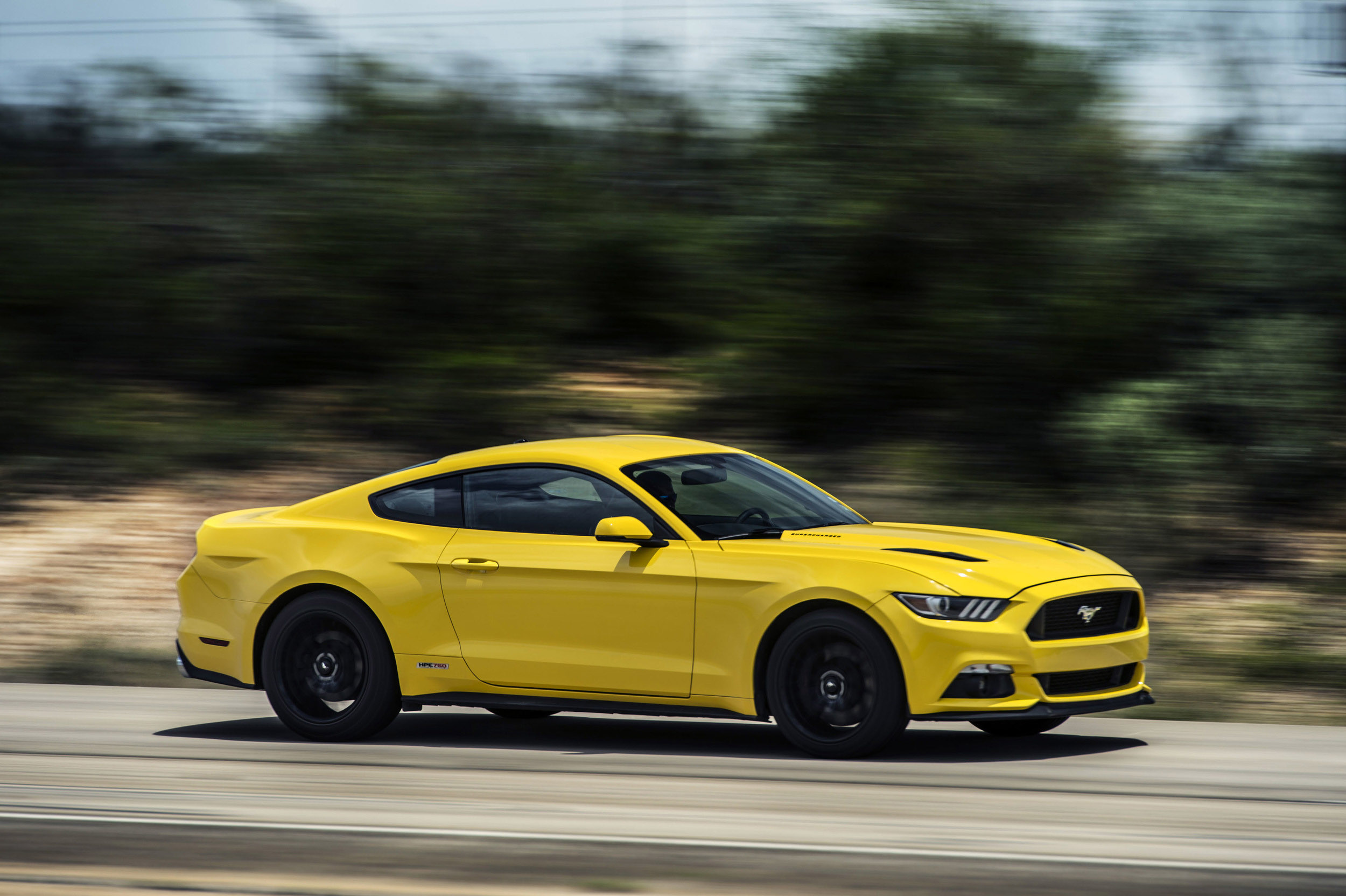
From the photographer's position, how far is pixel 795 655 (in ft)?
23.0

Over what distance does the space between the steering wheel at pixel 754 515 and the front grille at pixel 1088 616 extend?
1.43m

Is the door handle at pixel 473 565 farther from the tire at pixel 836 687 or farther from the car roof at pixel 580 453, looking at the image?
the tire at pixel 836 687

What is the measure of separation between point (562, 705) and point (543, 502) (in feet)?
3.18

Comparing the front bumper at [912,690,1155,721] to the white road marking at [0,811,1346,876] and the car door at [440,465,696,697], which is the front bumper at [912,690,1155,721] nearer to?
the car door at [440,465,696,697]

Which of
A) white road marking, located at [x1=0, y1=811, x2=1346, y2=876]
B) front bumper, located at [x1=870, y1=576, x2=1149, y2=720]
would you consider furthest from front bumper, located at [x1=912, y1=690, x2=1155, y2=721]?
white road marking, located at [x1=0, y1=811, x2=1346, y2=876]

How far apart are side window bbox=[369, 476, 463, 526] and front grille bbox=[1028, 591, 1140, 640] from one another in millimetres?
2762

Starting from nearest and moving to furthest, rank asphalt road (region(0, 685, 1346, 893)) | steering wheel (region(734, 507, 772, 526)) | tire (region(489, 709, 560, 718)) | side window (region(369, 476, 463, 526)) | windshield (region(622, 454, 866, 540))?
asphalt road (region(0, 685, 1346, 893))
windshield (region(622, 454, 866, 540))
steering wheel (region(734, 507, 772, 526))
side window (region(369, 476, 463, 526))
tire (region(489, 709, 560, 718))

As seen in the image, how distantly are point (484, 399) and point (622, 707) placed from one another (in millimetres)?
8787

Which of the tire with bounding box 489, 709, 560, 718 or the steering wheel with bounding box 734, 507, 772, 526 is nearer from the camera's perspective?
the steering wheel with bounding box 734, 507, 772, 526

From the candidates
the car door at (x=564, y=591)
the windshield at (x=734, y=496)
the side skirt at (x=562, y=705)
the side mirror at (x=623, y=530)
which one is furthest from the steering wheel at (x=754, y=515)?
the side skirt at (x=562, y=705)

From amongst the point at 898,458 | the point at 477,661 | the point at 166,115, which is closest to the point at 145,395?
the point at 166,115

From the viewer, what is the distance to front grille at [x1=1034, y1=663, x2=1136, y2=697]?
22.8 feet

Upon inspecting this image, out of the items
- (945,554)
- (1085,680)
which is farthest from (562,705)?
(1085,680)

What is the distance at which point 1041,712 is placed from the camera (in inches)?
270
